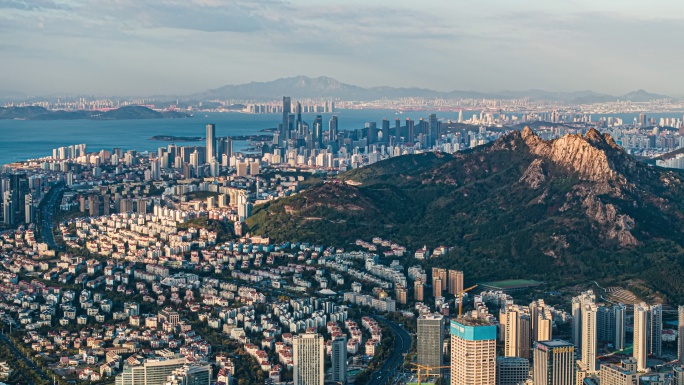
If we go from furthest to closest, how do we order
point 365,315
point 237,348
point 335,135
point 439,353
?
point 335,135, point 365,315, point 237,348, point 439,353

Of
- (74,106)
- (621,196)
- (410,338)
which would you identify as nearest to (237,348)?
(410,338)

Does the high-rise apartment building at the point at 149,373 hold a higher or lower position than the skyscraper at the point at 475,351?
lower

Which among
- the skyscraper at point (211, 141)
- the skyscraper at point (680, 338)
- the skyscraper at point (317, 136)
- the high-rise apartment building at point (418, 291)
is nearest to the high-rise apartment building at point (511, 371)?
the skyscraper at point (680, 338)

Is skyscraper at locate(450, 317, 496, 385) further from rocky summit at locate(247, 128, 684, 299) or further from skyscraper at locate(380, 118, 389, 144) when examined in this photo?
skyscraper at locate(380, 118, 389, 144)

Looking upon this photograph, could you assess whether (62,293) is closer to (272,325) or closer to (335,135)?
(272,325)

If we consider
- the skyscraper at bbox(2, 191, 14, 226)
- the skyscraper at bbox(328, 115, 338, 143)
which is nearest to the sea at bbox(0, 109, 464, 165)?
the skyscraper at bbox(328, 115, 338, 143)

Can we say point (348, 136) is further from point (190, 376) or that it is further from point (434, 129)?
point (190, 376)

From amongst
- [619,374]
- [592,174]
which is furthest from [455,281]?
[619,374]

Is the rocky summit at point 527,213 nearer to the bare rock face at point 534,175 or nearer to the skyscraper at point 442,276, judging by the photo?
the bare rock face at point 534,175
